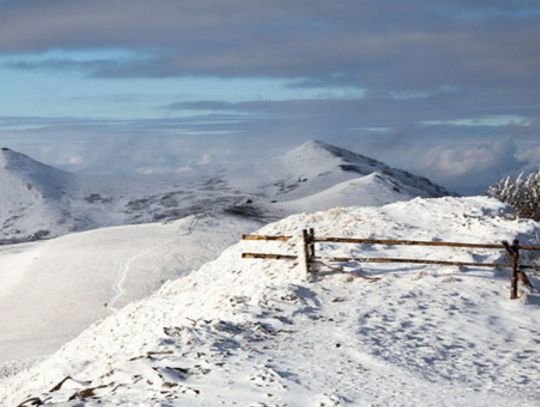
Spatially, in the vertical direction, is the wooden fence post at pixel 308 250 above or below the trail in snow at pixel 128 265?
above

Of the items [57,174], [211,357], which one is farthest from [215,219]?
[57,174]

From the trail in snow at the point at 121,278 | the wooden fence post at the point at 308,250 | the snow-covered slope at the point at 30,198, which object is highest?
the wooden fence post at the point at 308,250

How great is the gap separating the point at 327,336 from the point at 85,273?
26726 mm

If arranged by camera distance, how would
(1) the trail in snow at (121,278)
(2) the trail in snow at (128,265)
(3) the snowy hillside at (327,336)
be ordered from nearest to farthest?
(3) the snowy hillside at (327,336)
(1) the trail in snow at (121,278)
(2) the trail in snow at (128,265)

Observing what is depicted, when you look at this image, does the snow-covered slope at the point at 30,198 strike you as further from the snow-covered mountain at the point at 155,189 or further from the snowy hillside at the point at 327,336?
the snowy hillside at the point at 327,336

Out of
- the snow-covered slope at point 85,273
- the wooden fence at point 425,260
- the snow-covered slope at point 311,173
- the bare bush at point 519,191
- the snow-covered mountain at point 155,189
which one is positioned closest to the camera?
the wooden fence at point 425,260

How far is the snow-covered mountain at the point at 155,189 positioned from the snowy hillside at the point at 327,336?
79.7m

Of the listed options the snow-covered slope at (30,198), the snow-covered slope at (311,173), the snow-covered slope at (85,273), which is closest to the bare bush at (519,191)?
the snow-covered slope at (85,273)

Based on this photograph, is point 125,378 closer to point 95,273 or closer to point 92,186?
point 95,273

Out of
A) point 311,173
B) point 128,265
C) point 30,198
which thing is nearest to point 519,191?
point 128,265

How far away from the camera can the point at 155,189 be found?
144 meters

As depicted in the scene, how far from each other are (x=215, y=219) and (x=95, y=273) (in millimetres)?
13464

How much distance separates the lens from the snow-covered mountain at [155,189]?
407 feet

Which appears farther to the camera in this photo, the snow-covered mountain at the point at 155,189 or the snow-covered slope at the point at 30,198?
the snow-covered slope at the point at 30,198
